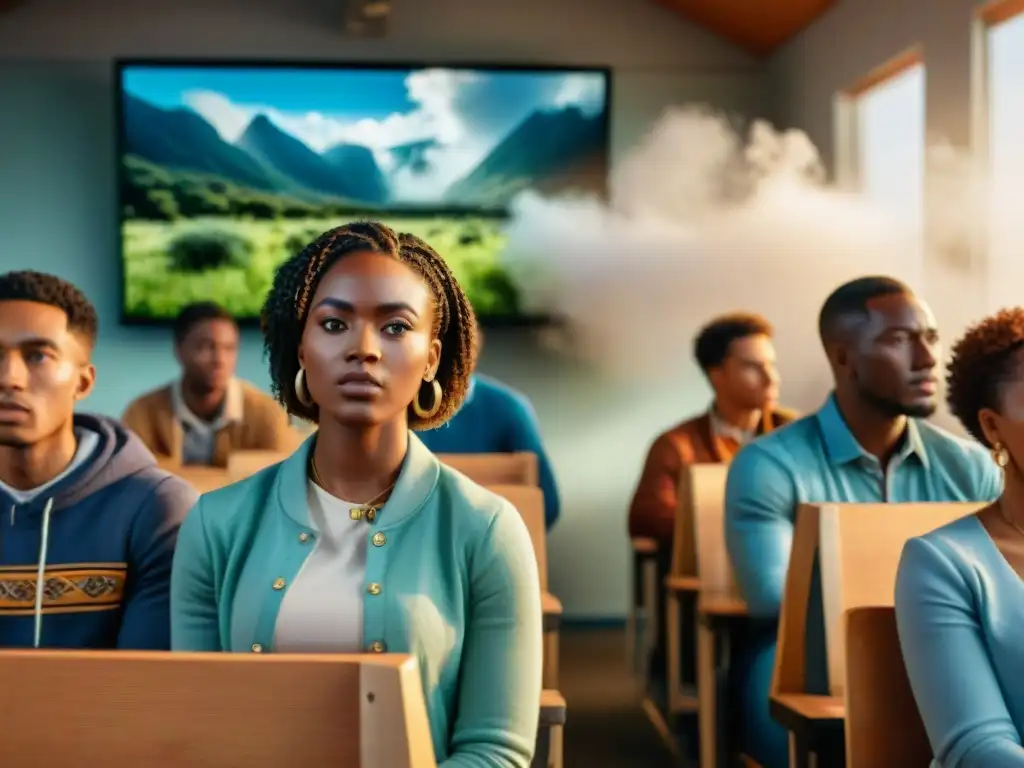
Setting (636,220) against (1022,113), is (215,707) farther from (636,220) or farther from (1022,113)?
(636,220)

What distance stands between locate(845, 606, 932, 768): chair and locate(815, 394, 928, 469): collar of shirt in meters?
Answer: 0.99

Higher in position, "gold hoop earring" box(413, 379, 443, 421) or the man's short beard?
the man's short beard

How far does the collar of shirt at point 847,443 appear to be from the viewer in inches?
108

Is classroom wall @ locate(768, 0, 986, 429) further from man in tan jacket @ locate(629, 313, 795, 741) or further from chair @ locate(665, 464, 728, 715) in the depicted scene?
chair @ locate(665, 464, 728, 715)

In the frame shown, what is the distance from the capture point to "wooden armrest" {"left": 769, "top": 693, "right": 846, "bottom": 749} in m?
2.04

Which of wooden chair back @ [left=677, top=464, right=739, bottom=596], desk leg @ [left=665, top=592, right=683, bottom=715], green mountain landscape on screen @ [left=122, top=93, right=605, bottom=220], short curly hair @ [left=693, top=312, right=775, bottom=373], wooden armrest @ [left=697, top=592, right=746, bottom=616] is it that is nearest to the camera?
wooden armrest @ [left=697, top=592, right=746, bottom=616]

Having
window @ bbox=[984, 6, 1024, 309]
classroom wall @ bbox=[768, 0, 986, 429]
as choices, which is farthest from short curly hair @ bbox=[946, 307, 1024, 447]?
classroom wall @ bbox=[768, 0, 986, 429]

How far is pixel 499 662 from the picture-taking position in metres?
1.40

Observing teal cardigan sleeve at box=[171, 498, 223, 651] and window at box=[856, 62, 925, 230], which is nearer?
teal cardigan sleeve at box=[171, 498, 223, 651]

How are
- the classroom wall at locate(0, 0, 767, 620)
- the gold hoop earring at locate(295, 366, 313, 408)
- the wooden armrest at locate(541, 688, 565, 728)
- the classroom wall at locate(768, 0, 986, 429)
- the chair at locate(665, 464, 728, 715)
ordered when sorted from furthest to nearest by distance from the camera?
the classroom wall at locate(0, 0, 767, 620) < the classroom wall at locate(768, 0, 986, 429) < the chair at locate(665, 464, 728, 715) < the wooden armrest at locate(541, 688, 565, 728) < the gold hoop earring at locate(295, 366, 313, 408)

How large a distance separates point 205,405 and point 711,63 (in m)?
3.08

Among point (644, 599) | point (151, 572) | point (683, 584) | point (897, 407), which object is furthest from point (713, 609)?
point (644, 599)

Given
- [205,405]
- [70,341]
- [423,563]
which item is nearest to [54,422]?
[70,341]

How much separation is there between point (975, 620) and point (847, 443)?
44.2 inches
